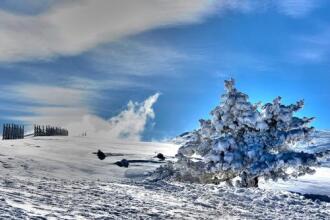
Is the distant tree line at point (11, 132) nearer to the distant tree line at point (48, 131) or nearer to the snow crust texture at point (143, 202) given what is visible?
the distant tree line at point (48, 131)

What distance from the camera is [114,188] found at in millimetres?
12828

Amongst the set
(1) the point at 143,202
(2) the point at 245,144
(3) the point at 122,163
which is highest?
(2) the point at 245,144

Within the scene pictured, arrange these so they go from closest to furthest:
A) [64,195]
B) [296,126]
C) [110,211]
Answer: [110,211] < [64,195] < [296,126]

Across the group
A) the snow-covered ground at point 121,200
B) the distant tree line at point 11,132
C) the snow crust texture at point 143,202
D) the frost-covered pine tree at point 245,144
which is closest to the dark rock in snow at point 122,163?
the frost-covered pine tree at point 245,144

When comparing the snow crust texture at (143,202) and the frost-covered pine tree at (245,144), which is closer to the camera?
the snow crust texture at (143,202)

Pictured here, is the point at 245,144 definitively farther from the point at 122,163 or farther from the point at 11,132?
the point at 11,132

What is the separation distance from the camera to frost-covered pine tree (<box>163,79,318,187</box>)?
20516mm

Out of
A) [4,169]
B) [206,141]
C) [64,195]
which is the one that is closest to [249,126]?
[206,141]

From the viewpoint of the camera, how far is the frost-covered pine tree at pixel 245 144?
67.3 feet

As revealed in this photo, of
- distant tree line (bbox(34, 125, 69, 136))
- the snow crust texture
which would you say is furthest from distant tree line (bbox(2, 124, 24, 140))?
the snow crust texture

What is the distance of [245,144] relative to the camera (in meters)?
21.1

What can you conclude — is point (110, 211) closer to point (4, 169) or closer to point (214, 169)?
point (4, 169)

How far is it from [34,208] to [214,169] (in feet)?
42.3

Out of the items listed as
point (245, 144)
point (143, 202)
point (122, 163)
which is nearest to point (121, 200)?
point (143, 202)
